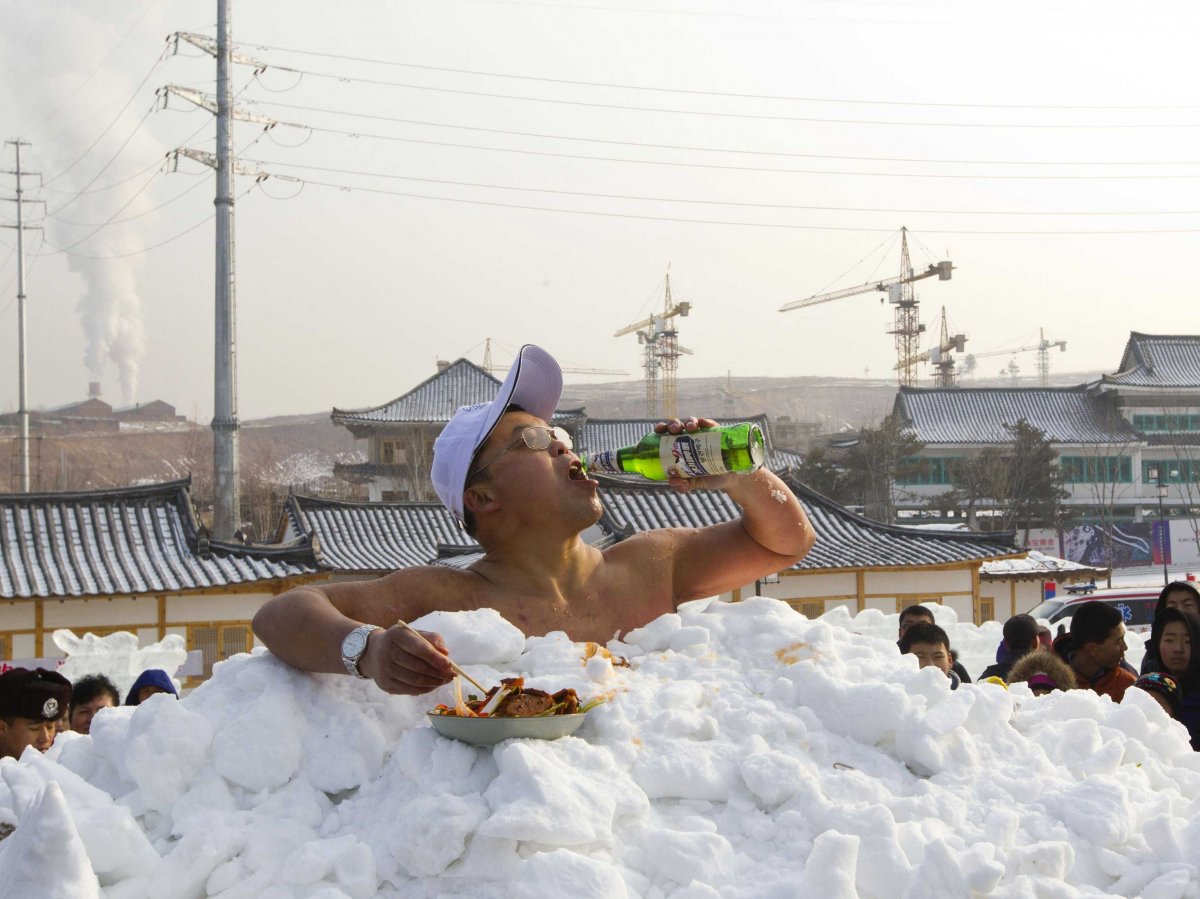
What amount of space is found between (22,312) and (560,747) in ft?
117

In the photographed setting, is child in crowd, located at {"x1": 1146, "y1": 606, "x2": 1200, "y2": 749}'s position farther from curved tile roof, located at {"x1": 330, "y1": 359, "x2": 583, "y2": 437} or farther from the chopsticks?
curved tile roof, located at {"x1": 330, "y1": 359, "x2": 583, "y2": 437}

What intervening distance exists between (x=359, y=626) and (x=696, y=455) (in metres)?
0.87

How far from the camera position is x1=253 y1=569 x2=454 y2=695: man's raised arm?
1895 mm

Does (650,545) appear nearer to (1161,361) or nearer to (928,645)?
(928,645)

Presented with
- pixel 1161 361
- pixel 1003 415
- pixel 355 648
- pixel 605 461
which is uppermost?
pixel 1161 361

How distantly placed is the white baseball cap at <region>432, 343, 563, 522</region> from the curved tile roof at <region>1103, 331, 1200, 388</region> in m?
Answer: 36.2

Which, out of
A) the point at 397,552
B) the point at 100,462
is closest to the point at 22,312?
the point at 397,552

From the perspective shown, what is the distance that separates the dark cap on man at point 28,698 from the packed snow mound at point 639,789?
→ 1.74 m

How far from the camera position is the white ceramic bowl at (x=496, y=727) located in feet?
6.04

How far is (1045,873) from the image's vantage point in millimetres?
1801

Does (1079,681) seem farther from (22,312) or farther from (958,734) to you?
(22,312)

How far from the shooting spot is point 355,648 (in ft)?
6.51

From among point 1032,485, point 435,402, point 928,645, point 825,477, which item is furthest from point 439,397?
point 928,645

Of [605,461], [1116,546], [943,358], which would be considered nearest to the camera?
[605,461]
